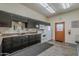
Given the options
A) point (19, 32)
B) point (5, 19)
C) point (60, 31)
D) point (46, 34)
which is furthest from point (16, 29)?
point (60, 31)

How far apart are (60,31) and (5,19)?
5.18ft

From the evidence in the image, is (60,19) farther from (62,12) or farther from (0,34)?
(0,34)

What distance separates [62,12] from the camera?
2453 millimetres

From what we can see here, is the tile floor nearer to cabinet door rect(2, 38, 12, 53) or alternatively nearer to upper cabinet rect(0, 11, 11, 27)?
cabinet door rect(2, 38, 12, 53)

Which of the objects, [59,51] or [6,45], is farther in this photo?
[6,45]

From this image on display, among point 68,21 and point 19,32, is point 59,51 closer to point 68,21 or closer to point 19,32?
point 68,21

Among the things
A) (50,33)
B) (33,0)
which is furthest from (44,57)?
(50,33)

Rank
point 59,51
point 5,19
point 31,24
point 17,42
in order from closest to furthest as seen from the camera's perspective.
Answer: point 59,51 < point 5,19 < point 17,42 < point 31,24

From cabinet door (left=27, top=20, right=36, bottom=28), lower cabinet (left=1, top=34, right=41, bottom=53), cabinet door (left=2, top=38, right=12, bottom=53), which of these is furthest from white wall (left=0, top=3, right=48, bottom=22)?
cabinet door (left=2, top=38, right=12, bottom=53)

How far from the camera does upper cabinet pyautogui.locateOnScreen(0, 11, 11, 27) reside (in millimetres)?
2362

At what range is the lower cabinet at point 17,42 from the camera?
8.11 ft

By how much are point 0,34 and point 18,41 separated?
0.58 meters

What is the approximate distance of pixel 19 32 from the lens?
2998mm

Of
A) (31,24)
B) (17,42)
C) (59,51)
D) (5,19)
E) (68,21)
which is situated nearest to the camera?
(59,51)
